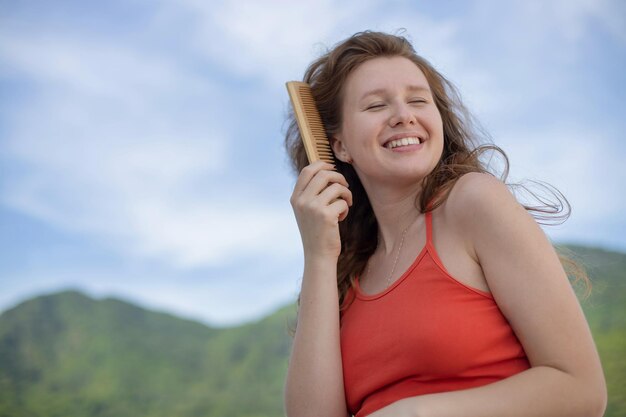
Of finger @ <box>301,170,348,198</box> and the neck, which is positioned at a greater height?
finger @ <box>301,170,348,198</box>

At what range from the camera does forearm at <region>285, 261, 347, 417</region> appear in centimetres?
211

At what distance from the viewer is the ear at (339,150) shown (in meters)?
2.38

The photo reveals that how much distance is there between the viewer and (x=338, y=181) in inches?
87.0

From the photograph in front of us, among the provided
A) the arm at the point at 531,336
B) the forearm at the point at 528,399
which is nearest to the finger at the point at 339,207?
the arm at the point at 531,336

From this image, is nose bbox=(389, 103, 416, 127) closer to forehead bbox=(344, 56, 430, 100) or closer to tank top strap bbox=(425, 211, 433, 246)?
forehead bbox=(344, 56, 430, 100)

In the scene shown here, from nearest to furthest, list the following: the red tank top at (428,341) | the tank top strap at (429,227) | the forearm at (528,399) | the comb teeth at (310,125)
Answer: the forearm at (528,399) < the red tank top at (428,341) < the tank top strap at (429,227) < the comb teeth at (310,125)

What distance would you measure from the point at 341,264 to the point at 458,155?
56 cm

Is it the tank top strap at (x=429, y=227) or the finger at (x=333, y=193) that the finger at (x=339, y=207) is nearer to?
the finger at (x=333, y=193)

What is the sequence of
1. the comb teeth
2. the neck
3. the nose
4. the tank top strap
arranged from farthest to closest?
1. the comb teeth
2. the neck
3. the nose
4. the tank top strap

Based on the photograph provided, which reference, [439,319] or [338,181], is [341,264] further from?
[439,319]

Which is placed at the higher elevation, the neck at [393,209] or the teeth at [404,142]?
the teeth at [404,142]

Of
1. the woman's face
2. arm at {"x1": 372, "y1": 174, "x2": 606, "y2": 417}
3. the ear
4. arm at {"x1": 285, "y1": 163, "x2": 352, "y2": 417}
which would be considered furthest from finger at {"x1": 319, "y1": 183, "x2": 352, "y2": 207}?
arm at {"x1": 372, "y1": 174, "x2": 606, "y2": 417}

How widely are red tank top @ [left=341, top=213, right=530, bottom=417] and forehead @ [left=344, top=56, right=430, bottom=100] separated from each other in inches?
17.6

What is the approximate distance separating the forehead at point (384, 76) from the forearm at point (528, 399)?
98 centimetres
